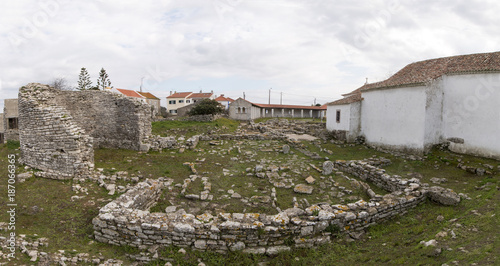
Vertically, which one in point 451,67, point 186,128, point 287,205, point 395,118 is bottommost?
point 287,205

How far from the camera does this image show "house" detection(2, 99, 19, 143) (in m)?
22.8

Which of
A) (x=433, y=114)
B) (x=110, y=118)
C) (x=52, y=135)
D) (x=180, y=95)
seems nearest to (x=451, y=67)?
(x=433, y=114)

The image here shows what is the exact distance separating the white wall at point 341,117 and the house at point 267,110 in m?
15.4

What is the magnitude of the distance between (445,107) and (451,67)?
269 cm

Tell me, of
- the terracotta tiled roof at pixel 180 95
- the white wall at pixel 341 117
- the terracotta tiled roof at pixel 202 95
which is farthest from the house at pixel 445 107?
the terracotta tiled roof at pixel 180 95

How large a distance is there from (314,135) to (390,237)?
19974mm

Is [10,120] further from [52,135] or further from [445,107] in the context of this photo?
[445,107]

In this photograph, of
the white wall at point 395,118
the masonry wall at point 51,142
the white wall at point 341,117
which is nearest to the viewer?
the masonry wall at point 51,142

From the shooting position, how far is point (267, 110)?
46.2 metres

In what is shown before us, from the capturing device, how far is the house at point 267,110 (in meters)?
39.5

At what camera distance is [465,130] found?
14.8m

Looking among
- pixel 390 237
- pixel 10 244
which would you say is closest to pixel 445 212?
pixel 390 237

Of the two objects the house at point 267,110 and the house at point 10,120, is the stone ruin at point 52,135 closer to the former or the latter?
the house at point 10,120

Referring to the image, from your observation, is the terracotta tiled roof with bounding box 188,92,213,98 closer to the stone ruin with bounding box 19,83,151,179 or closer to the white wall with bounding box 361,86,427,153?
the white wall with bounding box 361,86,427,153
